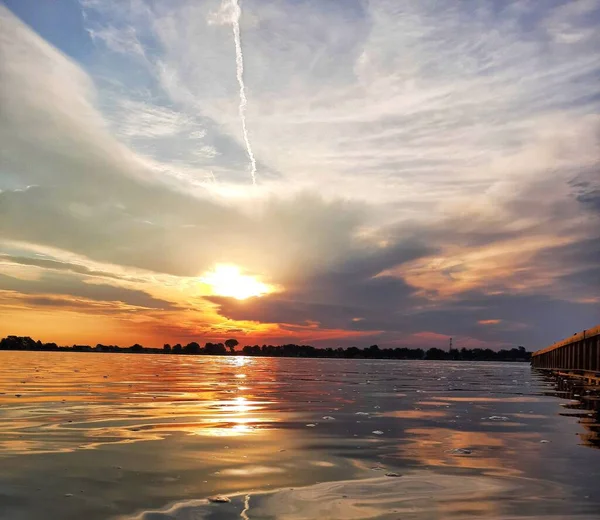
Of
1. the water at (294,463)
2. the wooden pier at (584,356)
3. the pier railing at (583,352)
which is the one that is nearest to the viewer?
the water at (294,463)

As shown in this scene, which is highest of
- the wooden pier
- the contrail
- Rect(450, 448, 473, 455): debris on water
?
the wooden pier

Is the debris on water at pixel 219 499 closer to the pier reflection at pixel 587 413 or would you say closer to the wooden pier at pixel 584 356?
the pier reflection at pixel 587 413

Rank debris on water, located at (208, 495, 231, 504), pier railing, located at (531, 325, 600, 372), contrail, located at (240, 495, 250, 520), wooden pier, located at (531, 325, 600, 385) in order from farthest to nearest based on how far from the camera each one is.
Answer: pier railing, located at (531, 325, 600, 372)
wooden pier, located at (531, 325, 600, 385)
debris on water, located at (208, 495, 231, 504)
contrail, located at (240, 495, 250, 520)

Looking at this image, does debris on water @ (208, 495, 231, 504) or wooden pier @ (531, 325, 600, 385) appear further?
wooden pier @ (531, 325, 600, 385)

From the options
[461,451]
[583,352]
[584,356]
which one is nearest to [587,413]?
[461,451]

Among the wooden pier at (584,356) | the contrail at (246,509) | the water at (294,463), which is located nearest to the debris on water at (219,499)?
the water at (294,463)

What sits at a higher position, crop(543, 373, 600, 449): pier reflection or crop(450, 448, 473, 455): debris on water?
crop(543, 373, 600, 449): pier reflection

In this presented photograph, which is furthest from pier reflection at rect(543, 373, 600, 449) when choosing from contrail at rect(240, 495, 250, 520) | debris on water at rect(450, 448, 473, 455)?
contrail at rect(240, 495, 250, 520)

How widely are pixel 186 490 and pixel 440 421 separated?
8.98 meters

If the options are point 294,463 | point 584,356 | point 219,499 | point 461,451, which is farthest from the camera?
point 584,356

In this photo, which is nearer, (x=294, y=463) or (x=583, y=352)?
(x=294, y=463)

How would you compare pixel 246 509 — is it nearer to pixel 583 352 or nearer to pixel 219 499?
pixel 219 499

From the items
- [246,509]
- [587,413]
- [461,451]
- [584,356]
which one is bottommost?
[246,509]

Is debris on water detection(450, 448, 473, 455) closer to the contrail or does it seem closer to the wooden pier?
the contrail
